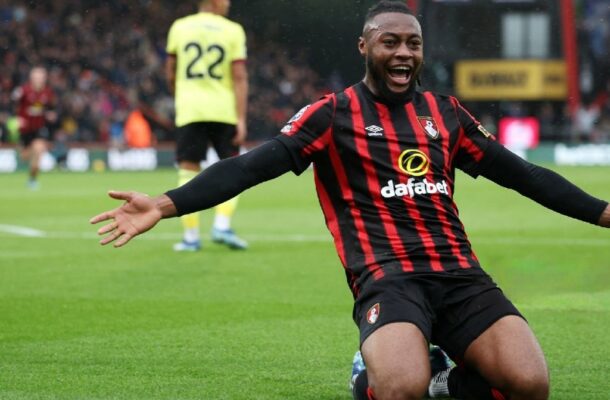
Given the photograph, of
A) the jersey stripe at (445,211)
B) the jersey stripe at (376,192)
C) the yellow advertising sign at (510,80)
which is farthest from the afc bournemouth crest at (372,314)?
the yellow advertising sign at (510,80)

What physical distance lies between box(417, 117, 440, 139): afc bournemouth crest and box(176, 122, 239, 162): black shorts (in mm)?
5971

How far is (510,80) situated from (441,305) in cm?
3128

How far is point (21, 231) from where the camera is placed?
13469 mm

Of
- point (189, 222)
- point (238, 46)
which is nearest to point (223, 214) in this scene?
point (189, 222)

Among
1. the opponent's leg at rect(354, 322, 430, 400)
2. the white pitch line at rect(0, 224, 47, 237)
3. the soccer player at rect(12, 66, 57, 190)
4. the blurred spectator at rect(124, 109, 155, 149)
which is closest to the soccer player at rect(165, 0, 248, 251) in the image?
the white pitch line at rect(0, 224, 47, 237)

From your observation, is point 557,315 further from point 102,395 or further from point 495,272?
point 102,395

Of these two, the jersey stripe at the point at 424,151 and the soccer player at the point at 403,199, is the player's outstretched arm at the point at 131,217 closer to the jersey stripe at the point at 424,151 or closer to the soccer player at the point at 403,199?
the soccer player at the point at 403,199

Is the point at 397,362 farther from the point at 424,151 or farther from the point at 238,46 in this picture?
the point at 238,46

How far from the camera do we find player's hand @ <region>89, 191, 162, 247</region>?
4.79 metres

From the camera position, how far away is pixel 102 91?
3488cm

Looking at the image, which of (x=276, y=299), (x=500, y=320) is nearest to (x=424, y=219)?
(x=500, y=320)

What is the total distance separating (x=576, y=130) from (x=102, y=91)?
12.6 meters

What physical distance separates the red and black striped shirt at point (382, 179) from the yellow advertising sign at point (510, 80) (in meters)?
30.4

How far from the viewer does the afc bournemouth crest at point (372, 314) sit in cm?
495
